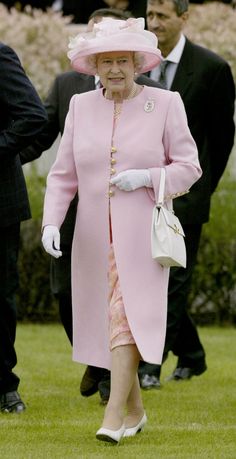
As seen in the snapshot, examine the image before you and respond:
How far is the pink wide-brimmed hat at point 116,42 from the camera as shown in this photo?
664cm

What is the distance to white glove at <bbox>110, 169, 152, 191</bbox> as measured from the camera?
6.58m

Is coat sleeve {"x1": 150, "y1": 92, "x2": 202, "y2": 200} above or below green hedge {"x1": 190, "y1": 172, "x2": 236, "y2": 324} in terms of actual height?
above

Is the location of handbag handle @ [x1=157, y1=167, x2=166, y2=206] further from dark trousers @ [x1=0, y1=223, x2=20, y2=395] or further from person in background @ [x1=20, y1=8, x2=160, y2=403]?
person in background @ [x1=20, y1=8, x2=160, y2=403]

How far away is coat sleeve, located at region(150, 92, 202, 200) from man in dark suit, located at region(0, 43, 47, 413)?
31.6 inches

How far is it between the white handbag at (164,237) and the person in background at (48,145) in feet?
4.10

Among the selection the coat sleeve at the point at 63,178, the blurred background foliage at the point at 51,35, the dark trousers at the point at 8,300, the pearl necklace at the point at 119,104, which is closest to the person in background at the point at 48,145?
the dark trousers at the point at 8,300

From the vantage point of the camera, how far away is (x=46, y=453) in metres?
6.42

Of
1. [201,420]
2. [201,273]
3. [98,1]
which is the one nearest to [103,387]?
[201,420]

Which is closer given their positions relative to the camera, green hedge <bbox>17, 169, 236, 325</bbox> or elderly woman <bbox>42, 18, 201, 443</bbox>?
elderly woman <bbox>42, 18, 201, 443</bbox>

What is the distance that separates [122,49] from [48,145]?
5.79ft

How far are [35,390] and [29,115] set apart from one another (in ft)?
6.31

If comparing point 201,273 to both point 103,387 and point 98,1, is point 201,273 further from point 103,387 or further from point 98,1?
point 98,1

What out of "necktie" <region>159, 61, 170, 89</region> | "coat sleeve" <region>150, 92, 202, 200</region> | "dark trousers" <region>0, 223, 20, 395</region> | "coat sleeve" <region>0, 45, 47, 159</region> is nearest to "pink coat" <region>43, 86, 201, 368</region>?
"coat sleeve" <region>150, 92, 202, 200</region>

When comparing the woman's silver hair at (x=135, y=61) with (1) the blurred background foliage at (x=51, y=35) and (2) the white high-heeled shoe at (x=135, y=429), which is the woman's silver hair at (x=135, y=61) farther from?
(1) the blurred background foliage at (x=51, y=35)
